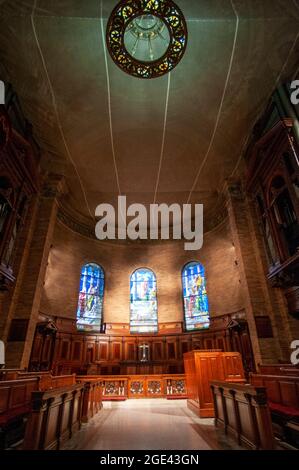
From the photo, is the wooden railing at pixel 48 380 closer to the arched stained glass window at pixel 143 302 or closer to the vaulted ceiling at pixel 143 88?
the arched stained glass window at pixel 143 302

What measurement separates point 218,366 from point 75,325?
714 centimetres

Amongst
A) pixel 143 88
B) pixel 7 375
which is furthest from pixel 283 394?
pixel 143 88

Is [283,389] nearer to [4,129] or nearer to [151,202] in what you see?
[4,129]

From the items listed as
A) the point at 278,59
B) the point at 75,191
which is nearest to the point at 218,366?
the point at 278,59

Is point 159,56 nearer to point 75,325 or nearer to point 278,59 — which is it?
point 278,59

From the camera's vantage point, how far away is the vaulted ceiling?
20.2ft

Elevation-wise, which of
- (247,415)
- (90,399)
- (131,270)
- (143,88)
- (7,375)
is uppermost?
(143,88)

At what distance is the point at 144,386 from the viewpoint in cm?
848

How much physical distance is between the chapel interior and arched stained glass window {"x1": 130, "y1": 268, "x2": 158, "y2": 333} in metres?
0.15

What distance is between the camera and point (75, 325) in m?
10.9

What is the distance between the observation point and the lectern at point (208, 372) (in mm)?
5438

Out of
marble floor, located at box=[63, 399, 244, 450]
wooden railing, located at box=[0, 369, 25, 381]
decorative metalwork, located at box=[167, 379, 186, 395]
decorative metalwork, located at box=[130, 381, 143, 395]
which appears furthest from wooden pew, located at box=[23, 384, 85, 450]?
decorative metalwork, located at box=[167, 379, 186, 395]

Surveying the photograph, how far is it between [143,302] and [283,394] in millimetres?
9232

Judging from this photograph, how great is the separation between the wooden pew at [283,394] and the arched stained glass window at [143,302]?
27.1 feet
